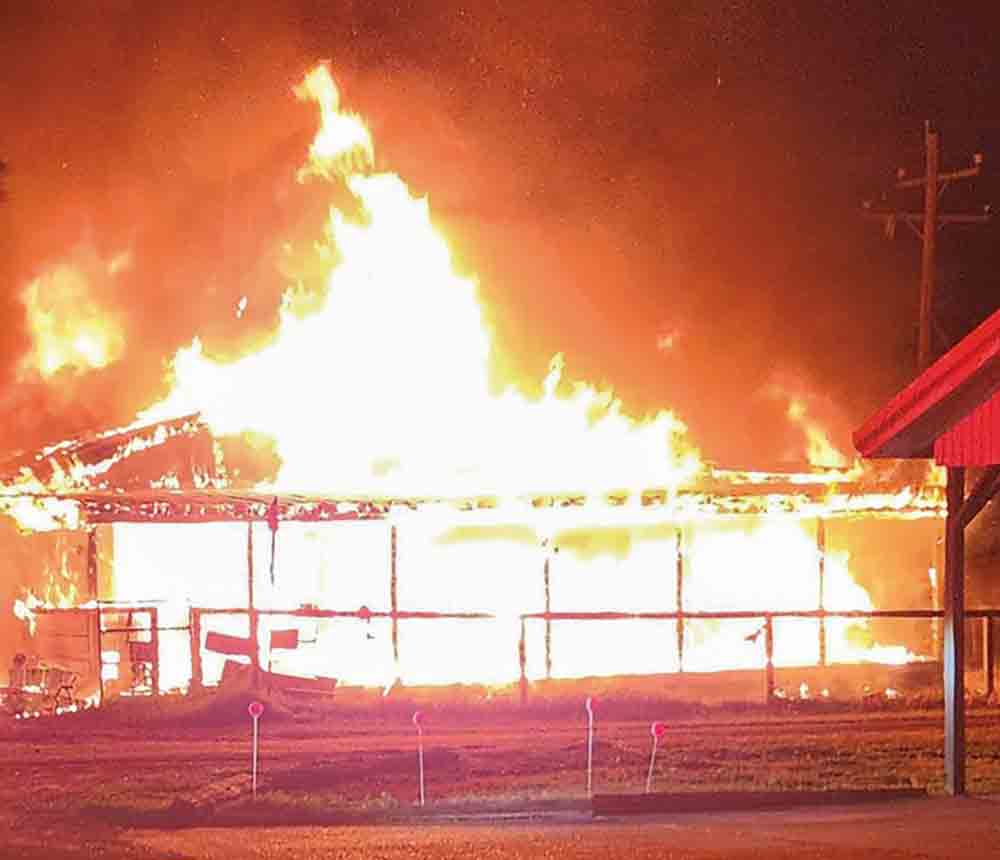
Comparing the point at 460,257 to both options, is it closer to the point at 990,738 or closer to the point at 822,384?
the point at 822,384

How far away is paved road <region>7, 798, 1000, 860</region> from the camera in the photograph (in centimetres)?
1305

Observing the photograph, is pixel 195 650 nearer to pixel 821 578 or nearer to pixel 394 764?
pixel 394 764

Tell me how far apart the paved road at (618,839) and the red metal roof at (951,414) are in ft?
8.99

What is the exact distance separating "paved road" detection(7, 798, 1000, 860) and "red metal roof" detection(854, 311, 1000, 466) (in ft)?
8.99

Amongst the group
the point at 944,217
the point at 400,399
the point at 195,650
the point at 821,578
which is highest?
the point at 944,217

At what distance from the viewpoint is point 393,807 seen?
15.1 m

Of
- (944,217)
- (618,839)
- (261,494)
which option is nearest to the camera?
(618,839)

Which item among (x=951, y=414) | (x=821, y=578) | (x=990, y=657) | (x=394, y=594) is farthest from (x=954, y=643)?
(x=821, y=578)

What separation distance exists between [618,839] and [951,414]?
4.18m

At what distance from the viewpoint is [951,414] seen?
1507 centimetres

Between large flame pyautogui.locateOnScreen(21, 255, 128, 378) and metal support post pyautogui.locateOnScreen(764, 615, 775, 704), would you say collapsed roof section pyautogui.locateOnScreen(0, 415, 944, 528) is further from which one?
large flame pyautogui.locateOnScreen(21, 255, 128, 378)

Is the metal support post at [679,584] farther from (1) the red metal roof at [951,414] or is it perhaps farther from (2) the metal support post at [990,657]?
(1) the red metal roof at [951,414]

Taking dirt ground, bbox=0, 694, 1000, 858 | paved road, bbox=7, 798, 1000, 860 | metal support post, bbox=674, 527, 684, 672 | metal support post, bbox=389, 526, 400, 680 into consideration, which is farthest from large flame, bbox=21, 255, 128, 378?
paved road, bbox=7, 798, 1000, 860

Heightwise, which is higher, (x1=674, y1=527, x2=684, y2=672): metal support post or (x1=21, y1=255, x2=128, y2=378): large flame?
(x1=21, y1=255, x2=128, y2=378): large flame
